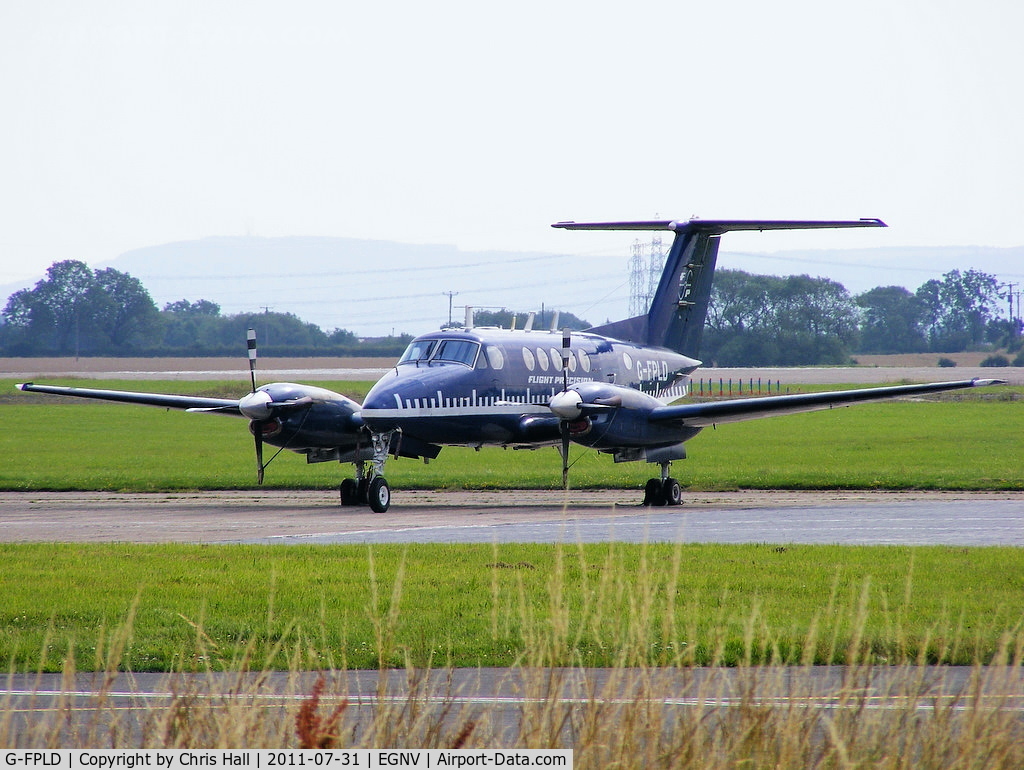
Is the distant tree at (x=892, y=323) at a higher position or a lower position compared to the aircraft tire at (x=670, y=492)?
higher

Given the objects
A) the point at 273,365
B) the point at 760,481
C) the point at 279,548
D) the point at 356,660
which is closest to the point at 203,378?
the point at 273,365

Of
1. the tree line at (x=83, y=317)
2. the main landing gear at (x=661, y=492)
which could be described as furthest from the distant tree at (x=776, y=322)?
the main landing gear at (x=661, y=492)

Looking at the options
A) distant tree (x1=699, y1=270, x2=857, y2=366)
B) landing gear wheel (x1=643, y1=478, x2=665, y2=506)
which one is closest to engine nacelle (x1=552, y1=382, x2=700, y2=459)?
landing gear wheel (x1=643, y1=478, x2=665, y2=506)

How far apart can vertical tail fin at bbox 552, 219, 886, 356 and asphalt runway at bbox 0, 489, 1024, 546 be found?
4.21 m

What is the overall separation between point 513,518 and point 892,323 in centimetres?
16580

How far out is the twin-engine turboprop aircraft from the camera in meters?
24.7

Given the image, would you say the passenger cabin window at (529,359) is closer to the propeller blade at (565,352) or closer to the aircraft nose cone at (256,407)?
the propeller blade at (565,352)

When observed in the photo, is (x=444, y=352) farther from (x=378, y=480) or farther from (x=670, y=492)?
(x=670, y=492)

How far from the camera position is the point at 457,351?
25828 mm

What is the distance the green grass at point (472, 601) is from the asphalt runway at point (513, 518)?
1432mm

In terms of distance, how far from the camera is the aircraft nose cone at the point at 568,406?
24781mm

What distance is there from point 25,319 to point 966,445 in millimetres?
135729

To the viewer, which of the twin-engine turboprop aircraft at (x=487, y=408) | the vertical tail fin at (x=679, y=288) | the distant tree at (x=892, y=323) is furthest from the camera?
the distant tree at (x=892, y=323)

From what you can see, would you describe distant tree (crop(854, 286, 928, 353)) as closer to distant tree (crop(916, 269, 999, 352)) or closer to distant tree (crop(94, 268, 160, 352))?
distant tree (crop(916, 269, 999, 352))
